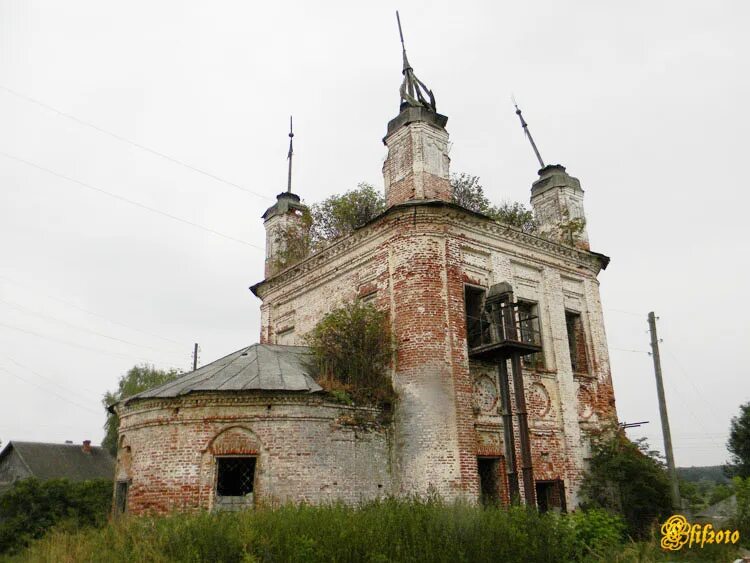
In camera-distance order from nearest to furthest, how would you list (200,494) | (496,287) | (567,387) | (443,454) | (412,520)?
1. (412,520)
2. (200,494)
3. (443,454)
4. (496,287)
5. (567,387)

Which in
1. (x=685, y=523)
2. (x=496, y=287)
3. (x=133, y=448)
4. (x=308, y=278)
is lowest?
(x=685, y=523)

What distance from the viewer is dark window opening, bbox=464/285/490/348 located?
14.4 m

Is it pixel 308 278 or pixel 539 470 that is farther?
pixel 308 278

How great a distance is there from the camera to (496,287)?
14086 millimetres

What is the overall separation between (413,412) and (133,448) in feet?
19.2

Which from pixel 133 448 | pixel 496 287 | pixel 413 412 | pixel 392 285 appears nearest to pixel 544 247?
pixel 496 287

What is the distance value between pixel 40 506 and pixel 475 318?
16481mm

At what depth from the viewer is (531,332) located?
607 inches

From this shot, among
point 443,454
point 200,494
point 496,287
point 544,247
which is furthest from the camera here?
point 544,247

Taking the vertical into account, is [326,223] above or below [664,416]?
above

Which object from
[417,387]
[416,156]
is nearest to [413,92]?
[416,156]

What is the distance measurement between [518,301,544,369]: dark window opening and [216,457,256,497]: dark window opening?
7092 millimetres

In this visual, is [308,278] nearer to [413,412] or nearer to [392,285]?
A: [392,285]

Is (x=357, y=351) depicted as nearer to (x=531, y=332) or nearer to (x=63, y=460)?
(x=531, y=332)
